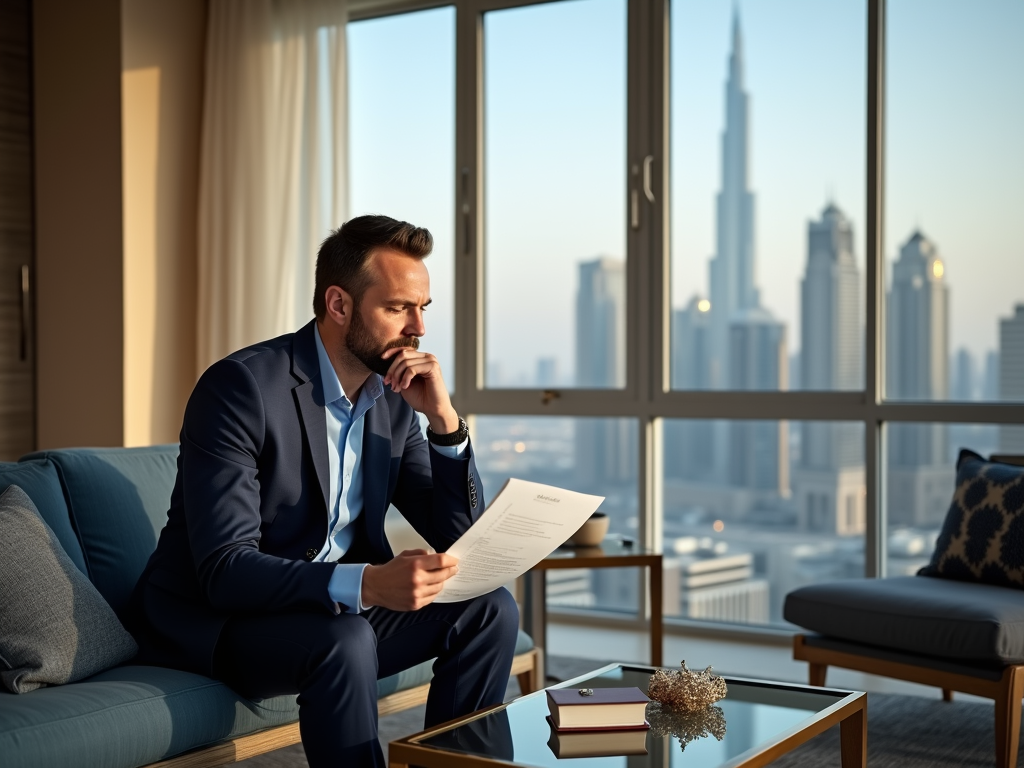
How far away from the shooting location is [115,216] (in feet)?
16.1

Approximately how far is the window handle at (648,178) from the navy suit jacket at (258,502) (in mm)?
2393

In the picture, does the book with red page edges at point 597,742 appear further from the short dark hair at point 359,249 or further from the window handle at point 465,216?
the window handle at point 465,216

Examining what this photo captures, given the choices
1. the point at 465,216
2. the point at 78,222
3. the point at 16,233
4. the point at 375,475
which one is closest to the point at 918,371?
the point at 465,216

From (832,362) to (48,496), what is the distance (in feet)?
9.38

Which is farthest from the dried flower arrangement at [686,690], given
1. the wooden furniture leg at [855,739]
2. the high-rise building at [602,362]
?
the high-rise building at [602,362]

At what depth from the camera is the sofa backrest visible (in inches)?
98.8

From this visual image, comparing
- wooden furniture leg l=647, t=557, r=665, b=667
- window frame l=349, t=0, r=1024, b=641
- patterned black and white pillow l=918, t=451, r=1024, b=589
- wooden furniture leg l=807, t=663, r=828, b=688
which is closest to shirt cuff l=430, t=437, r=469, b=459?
wooden furniture leg l=647, t=557, r=665, b=667

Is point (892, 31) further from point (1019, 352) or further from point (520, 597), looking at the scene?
point (520, 597)

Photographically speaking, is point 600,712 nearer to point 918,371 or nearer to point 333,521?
point 333,521

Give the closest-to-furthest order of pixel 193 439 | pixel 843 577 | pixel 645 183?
pixel 193 439
pixel 843 577
pixel 645 183

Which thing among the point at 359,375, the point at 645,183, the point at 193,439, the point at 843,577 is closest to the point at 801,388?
the point at 843,577

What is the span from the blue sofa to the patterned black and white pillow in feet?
4.03

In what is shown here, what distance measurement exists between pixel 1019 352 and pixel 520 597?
6.32ft

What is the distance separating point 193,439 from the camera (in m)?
2.15
